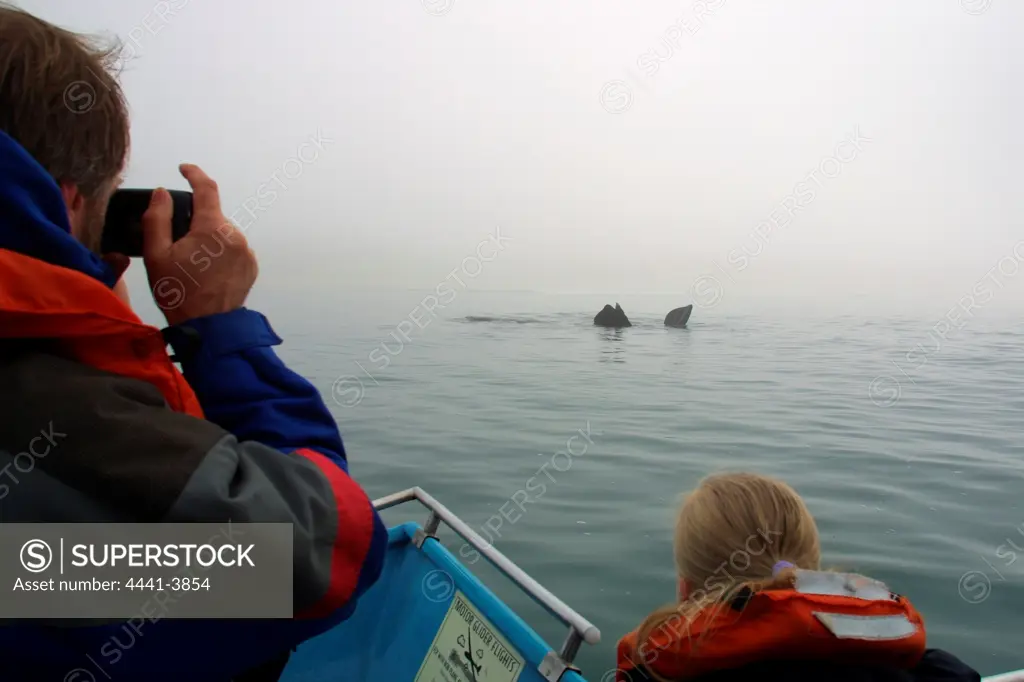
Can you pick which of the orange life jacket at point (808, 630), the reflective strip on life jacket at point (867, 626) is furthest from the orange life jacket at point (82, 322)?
the reflective strip on life jacket at point (867, 626)

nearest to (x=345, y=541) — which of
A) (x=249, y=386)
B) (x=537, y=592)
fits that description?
(x=249, y=386)

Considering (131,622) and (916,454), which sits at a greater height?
(131,622)

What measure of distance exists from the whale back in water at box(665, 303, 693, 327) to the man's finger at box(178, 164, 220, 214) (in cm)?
2574

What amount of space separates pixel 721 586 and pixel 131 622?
1.23 meters

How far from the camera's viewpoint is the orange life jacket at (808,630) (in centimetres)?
142

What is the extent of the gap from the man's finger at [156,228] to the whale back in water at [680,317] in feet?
84.7

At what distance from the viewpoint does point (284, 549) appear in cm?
87

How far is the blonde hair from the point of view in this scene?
1668mm

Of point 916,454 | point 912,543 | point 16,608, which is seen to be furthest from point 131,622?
point 916,454

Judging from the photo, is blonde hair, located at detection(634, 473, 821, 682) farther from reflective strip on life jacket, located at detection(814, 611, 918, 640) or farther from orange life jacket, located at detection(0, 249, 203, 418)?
orange life jacket, located at detection(0, 249, 203, 418)

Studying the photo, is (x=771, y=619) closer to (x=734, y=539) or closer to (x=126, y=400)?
(x=734, y=539)

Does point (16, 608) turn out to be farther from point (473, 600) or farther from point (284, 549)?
point (473, 600)

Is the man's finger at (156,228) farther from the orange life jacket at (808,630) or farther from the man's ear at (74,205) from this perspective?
the orange life jacket at (808,630)

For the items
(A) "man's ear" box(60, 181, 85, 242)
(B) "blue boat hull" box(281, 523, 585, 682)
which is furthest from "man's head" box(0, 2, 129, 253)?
(B) "blue boat hull" box(281, 523, 585, 682)
